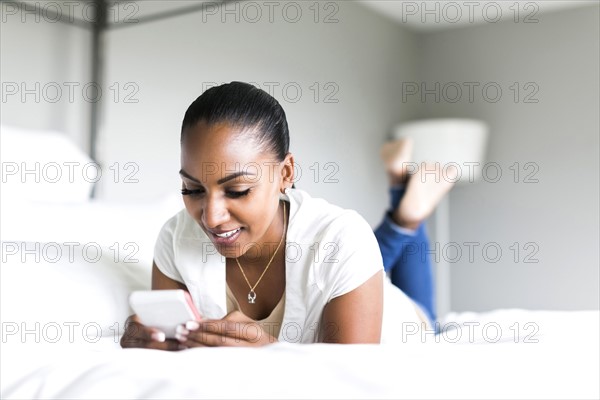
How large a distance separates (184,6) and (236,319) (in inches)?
28.5

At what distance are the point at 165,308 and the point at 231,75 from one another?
0.42m

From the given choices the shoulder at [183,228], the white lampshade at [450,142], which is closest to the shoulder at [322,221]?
the shoulder at [183,228]

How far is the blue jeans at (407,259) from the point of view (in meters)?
1.19

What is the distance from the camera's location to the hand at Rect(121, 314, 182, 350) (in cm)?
60

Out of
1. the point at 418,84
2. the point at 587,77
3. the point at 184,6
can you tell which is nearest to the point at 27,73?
the point at 184,6

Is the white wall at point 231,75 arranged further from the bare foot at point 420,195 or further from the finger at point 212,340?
the finger at point 212,340

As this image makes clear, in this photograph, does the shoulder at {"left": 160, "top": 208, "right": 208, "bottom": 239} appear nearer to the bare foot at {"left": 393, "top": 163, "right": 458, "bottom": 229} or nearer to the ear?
the ear

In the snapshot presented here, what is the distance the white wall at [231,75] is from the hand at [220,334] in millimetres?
254

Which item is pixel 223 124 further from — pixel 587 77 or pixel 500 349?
pixel 587 77

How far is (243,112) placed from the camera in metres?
0.59

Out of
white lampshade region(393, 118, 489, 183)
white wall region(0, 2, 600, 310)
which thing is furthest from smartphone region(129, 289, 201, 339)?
white lampshade region(393, 118, 489, 183)

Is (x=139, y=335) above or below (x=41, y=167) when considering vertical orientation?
below

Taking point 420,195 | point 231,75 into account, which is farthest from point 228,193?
point 420,195

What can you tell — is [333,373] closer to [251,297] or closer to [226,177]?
[226,177]
